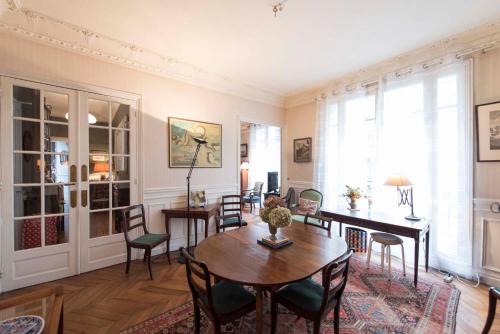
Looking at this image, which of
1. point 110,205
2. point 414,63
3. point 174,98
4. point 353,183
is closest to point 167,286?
point 110,205

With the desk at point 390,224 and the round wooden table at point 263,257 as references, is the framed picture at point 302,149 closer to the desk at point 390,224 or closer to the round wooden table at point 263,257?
the desk at point 390,224

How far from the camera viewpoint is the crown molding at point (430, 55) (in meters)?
2.47

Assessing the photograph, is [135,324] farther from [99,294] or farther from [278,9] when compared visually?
[278,9]

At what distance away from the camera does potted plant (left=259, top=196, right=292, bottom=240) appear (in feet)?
6.15

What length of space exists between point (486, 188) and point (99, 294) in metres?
4.43

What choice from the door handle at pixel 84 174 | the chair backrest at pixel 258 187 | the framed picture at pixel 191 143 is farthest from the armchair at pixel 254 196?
the door handle at pixel 84 174

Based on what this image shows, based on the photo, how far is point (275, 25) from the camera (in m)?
2.42

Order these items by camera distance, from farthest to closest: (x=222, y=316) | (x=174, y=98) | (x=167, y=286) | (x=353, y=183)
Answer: (x=353, y=183) < (x=174, y=98) < (x=167, y=286) < (x=222, y=316)

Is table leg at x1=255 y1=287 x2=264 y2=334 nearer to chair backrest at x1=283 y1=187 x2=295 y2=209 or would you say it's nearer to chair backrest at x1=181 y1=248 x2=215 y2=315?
chair backrest at x1=181 y1=248 x2=215 y2=315

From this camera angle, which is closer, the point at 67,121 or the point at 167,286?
the point at 167,286

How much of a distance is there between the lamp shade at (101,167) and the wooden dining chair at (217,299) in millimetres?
2083

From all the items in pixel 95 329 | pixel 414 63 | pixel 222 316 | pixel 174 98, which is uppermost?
pixel 414 63

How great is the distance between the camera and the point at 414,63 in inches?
118

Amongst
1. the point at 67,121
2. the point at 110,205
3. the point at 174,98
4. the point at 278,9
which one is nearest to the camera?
the point at 278,9
